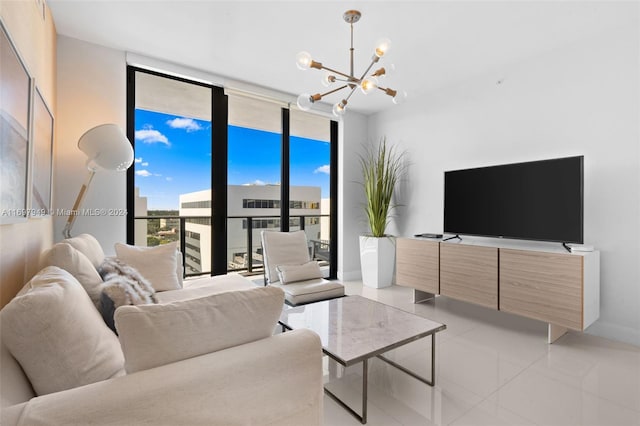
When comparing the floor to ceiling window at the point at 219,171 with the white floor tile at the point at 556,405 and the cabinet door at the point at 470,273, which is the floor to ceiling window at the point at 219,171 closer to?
the cabinet door at the point at 470,273

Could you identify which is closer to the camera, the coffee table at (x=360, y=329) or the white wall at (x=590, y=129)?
the coffee table at (x=360, y=329)

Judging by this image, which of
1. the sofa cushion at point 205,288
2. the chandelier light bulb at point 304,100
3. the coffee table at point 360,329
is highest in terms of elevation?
the chandelier light bulb at point 304,100

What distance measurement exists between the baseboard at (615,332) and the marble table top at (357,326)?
187cm

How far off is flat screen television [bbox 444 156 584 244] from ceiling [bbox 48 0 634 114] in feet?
3.73

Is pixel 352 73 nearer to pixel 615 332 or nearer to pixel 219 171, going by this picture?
pixel 219 171

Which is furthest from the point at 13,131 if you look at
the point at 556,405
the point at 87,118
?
the point at 556,405

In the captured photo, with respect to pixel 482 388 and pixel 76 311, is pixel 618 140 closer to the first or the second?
pixel 482 388

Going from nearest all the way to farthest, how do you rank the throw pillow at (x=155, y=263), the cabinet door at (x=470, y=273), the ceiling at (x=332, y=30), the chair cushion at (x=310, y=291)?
the ceiling at (x=332, y=30), the throw pillow at (x=155, y=263), the chair cushion at (x=310, y=291), the cabinet door at (x=470, y=273)

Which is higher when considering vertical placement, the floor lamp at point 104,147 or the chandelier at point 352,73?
the chandelier at point 352,73

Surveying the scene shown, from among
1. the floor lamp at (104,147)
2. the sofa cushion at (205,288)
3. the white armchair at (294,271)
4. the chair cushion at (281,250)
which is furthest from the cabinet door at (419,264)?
the floor lamp at (104,147)

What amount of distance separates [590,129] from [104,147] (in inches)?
161

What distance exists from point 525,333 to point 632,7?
277 cm

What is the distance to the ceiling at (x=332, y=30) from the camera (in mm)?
2393

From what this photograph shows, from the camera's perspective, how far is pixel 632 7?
7.87ft
